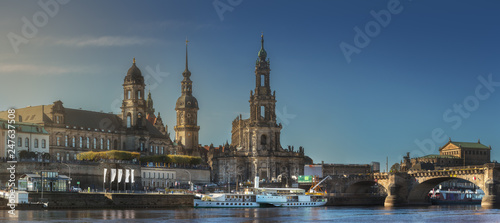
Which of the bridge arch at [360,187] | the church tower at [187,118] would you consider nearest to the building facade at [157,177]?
the bridge arch at [360,187]

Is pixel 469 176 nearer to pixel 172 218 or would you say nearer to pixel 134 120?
pixel 172 218

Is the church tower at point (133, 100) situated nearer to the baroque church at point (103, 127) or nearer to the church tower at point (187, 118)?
the baroque church at point (103, 127)

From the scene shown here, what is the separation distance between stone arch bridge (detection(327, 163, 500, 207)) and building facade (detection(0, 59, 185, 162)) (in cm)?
4105

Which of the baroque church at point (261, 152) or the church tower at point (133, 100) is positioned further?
the baroque church at point (261, 152)

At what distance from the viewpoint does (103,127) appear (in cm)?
16475

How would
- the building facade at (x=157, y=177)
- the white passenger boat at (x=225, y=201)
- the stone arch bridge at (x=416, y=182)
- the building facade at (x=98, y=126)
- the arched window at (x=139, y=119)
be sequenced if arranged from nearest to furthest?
the white passenger boat at (x=225, y=201) → the stone arch bridge at (x=416, y=182) → the building facade at (x=157, y=177) → the building facade at (x=98, y=126) → the arched window at (x=139, y=119)

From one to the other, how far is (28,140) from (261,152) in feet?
177

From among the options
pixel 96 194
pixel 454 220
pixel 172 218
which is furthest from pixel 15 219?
pixel 454 220

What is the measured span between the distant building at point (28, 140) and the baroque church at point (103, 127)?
1.30 meters

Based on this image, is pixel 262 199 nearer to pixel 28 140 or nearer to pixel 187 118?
pixel 28 140

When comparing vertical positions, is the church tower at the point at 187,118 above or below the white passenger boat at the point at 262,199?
above

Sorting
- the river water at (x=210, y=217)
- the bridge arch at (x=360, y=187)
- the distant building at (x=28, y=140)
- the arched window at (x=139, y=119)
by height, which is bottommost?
the river water at (x=210, y=217)

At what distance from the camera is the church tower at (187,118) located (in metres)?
195

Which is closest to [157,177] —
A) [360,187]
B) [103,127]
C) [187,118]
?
[103,127]
